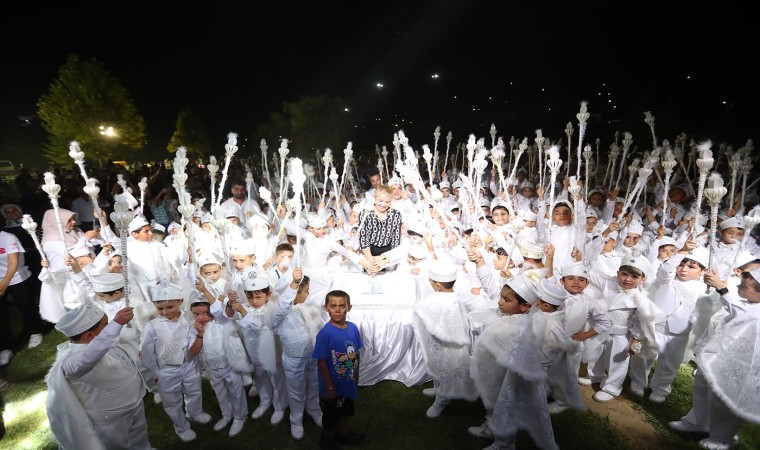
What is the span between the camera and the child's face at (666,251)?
5.32 metres

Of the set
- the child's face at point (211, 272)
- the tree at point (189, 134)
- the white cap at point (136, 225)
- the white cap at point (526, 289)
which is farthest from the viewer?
the tree at point (189, 134)

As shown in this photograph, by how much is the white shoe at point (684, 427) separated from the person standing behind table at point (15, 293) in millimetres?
8502

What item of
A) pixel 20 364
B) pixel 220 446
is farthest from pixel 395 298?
pixel 20 364

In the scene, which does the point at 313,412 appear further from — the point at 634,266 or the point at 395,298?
the point at 634,266

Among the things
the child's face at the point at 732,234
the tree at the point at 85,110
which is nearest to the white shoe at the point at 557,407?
the child's face at the point at 732,234

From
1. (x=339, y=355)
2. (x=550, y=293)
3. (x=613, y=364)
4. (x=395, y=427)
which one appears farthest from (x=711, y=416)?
(x=339, y=355)

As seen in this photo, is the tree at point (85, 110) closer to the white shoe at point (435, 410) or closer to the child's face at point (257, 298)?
the child's face at point (257, 298)

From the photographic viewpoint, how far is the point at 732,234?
18.0ft

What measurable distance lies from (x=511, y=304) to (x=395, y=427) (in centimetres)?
201

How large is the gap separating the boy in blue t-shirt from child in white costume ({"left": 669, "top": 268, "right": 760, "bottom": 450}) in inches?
124

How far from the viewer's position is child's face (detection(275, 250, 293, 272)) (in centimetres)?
546

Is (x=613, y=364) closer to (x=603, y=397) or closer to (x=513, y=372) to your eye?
(x=603, y=397)

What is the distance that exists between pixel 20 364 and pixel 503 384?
6.92 metres

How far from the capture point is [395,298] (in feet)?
15.8
